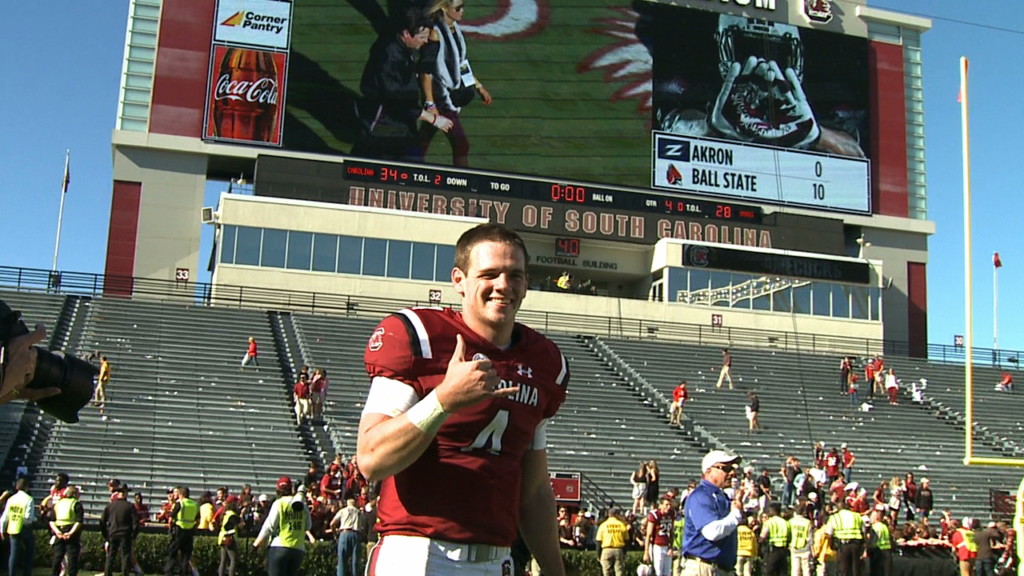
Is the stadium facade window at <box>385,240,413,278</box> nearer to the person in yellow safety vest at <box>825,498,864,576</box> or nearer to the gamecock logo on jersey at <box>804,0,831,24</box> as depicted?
the gamecock logo on jersey at <box>804,0,831,24</box>

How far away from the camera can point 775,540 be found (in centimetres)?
1766

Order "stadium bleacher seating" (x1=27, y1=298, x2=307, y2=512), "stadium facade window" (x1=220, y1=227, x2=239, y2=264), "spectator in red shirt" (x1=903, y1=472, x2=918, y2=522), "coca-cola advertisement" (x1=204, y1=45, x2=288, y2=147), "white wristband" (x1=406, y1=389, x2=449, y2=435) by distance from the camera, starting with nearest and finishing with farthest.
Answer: "white wristband" (x1=406, y1=389, x2=449, y2=435)
"stadium bleacher seating" (x1=27, y1=298, x2=307, y2=512)
"spectator in red shirt" (x1=903, y1=472, x2=918, y2=522)
"stadium facade window" (x1=220, y1=227, x2=239, y2=264)
"coca-cola advertisement" (x1=204, y1=45, x2=288, y2=147)

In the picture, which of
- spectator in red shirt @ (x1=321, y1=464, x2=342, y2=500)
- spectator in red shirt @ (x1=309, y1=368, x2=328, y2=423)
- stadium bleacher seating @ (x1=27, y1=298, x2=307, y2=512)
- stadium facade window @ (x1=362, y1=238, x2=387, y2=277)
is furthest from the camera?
stadium facade window @ (x1=362, y1=238, x2=387, y2=277)

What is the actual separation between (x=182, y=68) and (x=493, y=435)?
3809 cm

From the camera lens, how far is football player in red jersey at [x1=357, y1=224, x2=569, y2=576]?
3.69 meters

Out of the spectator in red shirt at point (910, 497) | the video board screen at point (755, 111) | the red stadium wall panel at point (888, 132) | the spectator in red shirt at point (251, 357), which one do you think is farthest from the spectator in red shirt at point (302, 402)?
the red stadium wall panel at point (888, 132)

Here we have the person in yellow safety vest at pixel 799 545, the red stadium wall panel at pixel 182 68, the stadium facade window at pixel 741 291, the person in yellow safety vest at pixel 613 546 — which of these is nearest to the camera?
the person in yellow safety vest at pixel 799 545

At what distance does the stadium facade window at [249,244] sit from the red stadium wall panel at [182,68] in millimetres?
4212

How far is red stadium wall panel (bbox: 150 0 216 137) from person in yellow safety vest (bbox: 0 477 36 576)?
2557 centimetres

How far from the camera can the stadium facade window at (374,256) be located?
38344 mm

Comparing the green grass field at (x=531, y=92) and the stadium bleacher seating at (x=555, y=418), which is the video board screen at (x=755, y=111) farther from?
the stadium bleacher seating at (x=555, y=418)

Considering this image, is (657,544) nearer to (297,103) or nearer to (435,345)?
(435,345)

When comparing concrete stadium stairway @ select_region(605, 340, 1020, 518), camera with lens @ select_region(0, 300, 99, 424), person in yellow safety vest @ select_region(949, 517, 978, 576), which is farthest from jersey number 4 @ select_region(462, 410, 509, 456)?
concrete stadium stairway @ select_region(605, 340, 1020, 518)

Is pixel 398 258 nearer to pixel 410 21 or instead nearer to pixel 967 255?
pixel 410 21
